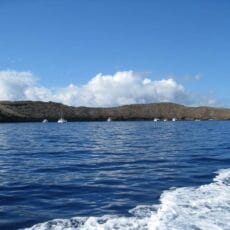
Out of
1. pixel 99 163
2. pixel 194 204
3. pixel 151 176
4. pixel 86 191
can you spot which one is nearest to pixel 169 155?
pixel 99 163

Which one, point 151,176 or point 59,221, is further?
point 151,176

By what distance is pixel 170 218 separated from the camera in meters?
18.0

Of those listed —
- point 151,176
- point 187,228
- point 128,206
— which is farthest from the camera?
point 151,176

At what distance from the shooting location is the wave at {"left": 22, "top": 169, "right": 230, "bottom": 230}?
16.8 meters

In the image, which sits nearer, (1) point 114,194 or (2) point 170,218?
(2) point 170,218

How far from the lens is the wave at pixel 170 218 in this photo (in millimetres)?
16797

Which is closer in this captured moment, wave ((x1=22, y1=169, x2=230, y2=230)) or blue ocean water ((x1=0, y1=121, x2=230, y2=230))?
wave ((x1=22, y1=169, x2=230, y2=230))

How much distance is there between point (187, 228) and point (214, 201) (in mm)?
5055

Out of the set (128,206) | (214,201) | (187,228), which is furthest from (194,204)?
(187,228)

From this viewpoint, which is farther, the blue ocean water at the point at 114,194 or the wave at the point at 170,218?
the blue ocean water at the point at 114,194

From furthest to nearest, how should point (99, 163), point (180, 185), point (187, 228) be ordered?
point (99, 163), point (180, 185), point (187, 228)

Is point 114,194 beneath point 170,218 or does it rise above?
above

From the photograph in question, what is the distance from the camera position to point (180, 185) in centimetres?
2619

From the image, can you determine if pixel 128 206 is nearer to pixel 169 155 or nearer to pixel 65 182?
pixel 65 182
